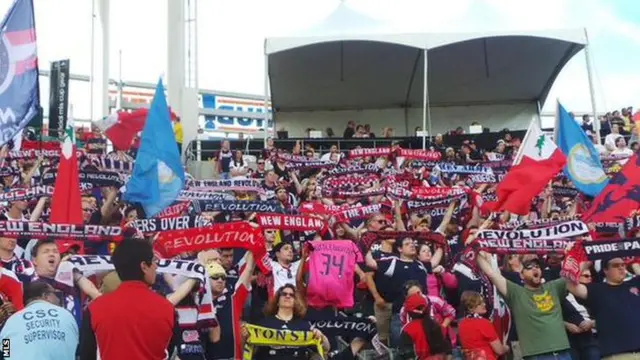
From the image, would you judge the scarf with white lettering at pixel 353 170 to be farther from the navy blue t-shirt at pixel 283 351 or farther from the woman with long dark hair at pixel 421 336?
the navy blue t-shirt at pixel 283 351

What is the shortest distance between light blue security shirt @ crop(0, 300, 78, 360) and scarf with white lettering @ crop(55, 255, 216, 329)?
80 centimetres

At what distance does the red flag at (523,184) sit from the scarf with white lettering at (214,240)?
11.2ft

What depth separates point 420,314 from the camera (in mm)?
7043

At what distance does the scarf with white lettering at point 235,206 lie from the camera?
9.50 meters

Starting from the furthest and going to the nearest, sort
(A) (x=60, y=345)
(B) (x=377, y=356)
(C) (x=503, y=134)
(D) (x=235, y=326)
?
(C) (x=503, y=134) < (B) (x=377, y=356) < (D) (x=235, y=326) < (A) (x=60, y=345)

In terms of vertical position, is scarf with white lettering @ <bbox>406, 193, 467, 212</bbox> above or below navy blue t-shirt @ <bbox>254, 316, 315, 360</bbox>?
above

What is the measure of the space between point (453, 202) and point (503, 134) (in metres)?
12.7

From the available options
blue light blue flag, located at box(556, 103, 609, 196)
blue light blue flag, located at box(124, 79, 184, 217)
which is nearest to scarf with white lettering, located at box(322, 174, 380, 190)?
blue light blue flag, located at box(556, 103, 609, 196)

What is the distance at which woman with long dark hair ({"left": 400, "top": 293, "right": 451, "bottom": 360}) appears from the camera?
22.4 ft

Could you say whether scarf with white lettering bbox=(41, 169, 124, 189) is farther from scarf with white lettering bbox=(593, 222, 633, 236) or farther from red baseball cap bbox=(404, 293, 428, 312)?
scarf with white lettering bbox=(593, 222, 633, 236)

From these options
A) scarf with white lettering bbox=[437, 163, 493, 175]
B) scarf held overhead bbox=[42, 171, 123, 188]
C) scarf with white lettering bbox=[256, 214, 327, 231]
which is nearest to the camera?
scarf with white lettering bbox=[256, 214, 327, 231]

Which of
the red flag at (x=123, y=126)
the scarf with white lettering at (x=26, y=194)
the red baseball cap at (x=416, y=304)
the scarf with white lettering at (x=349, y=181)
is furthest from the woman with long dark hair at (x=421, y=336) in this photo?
the red flag at (x=123, y=126)

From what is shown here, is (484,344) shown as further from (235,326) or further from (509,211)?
(509,211)

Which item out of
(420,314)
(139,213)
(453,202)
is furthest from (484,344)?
(139,213)
